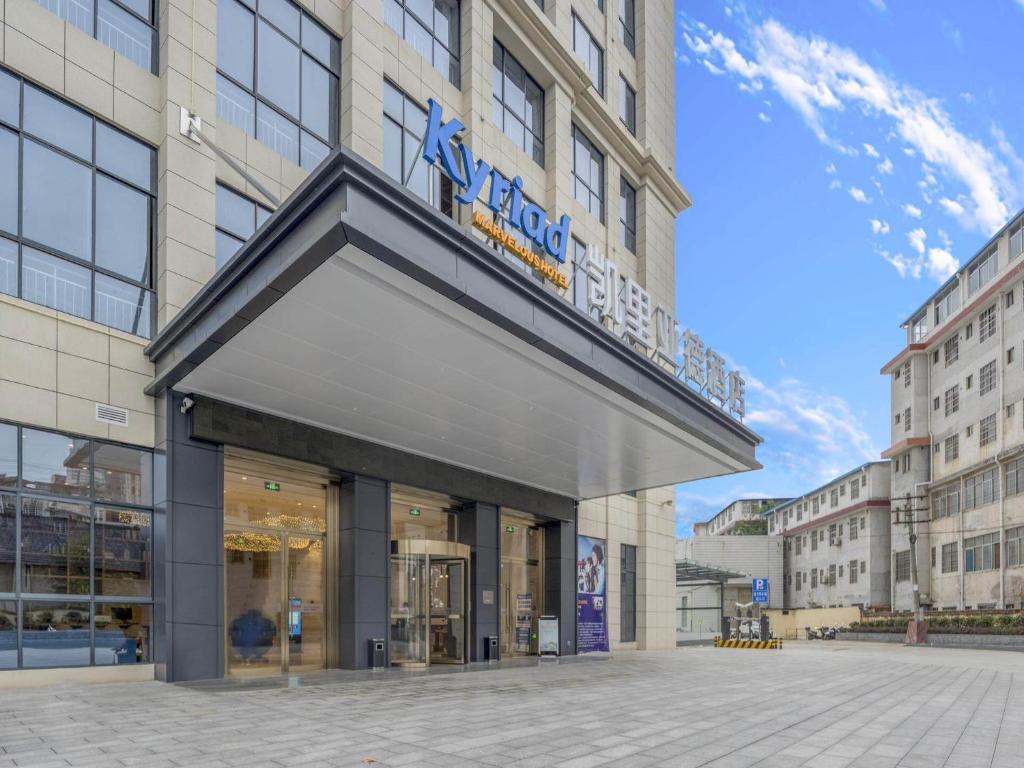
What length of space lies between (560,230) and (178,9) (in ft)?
30.6

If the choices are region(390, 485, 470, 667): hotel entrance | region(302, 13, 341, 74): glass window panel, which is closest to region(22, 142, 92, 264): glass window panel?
region(302, 13, 341, 74): glass window panel

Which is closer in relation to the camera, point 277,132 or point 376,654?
point 277,132

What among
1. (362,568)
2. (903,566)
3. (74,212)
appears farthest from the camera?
(903,566)

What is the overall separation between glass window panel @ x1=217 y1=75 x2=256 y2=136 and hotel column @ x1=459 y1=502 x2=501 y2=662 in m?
11.1

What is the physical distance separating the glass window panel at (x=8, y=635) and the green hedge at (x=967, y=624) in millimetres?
40961

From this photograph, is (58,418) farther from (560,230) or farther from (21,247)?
(560,230)

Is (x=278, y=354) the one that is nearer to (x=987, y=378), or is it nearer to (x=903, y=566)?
(x=987, y=378)

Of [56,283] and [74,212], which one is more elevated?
[74,212]

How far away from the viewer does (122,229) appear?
48.7 ft

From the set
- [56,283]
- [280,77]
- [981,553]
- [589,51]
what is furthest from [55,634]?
[981,553]

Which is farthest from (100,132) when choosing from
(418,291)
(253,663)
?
(253,663)

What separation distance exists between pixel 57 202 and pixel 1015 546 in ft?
164

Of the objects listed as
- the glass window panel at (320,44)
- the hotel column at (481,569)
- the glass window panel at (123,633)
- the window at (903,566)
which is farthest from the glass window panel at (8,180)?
the window at (903,566)

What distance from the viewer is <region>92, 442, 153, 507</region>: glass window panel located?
14.0 metres
